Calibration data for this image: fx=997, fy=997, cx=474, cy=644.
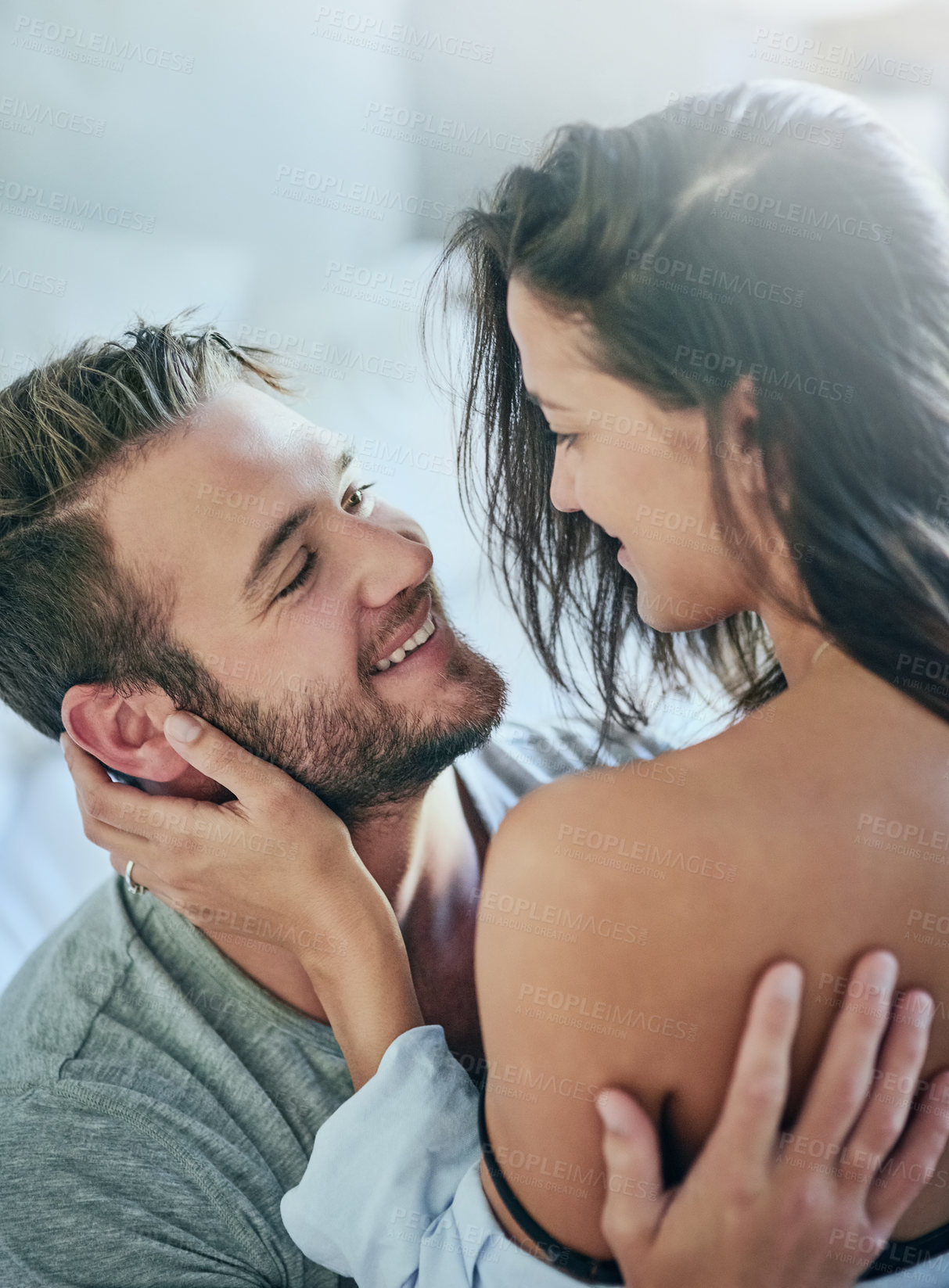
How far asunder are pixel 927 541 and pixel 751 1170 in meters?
0.38

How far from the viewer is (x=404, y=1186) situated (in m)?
0.61

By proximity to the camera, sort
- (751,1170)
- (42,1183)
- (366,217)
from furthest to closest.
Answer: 1. (366,217)
2. (42,1183)
3. (751,1170)

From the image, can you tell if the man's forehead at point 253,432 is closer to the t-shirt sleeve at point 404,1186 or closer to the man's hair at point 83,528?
the man's hair at point 83,528

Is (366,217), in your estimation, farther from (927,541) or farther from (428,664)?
(927,541)

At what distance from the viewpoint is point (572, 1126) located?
560mm

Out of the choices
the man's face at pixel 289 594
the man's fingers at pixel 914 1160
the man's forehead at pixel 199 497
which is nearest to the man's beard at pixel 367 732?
the man's face at pixel 289 594

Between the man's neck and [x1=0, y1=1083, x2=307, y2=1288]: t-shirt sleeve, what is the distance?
128 millimetres

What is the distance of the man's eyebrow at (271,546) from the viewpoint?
701 millimetres

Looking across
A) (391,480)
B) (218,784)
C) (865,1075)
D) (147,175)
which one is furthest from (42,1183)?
(147,175)

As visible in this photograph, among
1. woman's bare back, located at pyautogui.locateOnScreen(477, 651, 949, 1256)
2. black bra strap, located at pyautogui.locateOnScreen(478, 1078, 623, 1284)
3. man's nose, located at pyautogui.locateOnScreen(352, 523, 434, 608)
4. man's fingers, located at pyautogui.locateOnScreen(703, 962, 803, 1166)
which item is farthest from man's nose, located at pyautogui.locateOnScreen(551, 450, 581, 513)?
black bra strap, located at pyautogui.locateOnScreen(478, 1078, 623, 1284)

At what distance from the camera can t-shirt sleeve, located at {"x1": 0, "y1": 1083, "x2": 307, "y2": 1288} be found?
0.69 meters

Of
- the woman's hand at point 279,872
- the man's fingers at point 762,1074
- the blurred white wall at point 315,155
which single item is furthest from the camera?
the blurred white wall at point 315,155

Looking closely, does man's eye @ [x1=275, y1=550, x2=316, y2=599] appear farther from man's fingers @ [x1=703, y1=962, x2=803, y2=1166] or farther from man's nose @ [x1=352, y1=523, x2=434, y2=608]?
man's fingers @ [x1=703, y1=962, x2=803, y2=1166]

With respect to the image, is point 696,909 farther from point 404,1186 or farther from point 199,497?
point 199,497
